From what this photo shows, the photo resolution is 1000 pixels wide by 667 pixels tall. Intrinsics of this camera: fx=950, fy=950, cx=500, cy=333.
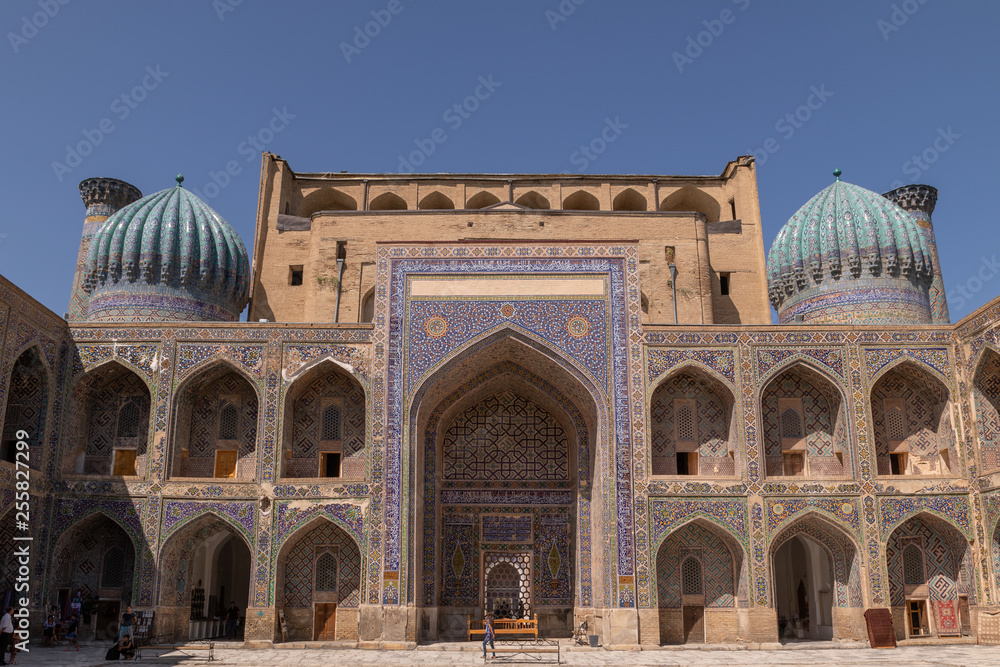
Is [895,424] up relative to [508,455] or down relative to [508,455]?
up

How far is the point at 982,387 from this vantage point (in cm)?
1445

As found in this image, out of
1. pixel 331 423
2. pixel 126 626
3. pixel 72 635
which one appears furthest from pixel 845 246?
pixel 72 635

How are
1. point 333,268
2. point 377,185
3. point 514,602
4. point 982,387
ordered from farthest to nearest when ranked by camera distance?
point 377,185 < point 333,268 < point 514,602 < point 982,387

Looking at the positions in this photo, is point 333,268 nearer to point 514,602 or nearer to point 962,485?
point 514,602

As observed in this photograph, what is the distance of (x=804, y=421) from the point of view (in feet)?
50.5

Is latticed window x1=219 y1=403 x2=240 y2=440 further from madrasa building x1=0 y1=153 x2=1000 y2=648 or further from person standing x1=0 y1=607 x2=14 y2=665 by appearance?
person standing x1=0 y1=607 x2=14 y2=665

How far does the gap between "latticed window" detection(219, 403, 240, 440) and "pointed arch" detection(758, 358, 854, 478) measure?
8.41m

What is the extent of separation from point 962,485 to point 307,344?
10.4m

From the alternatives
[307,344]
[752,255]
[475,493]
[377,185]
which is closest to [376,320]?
[307,344]

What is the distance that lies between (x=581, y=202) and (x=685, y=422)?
7900mm

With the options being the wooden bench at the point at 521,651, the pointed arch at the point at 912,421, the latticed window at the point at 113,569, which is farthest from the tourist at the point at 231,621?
the pointed arch at the point at 912,421

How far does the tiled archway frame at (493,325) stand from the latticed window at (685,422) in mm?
986

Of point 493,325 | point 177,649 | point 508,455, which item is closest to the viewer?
point 177,649

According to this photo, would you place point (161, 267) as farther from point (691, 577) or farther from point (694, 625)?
point (694, 625)
